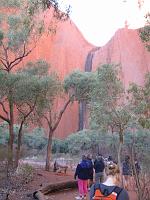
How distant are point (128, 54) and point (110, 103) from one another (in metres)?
31.8

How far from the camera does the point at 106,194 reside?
406cm

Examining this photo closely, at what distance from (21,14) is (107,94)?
642 centimetres

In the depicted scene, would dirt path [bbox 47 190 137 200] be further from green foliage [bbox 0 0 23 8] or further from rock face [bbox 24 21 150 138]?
rock face [bbox 24 21 150 138]

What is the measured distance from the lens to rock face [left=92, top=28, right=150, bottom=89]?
42.8 meters

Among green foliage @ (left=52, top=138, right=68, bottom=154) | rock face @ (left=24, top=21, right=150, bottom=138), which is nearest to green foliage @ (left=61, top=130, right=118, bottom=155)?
green foliage @ (left=52, top=138, right=68, bottom=154)

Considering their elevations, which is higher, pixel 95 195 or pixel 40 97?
pixel 40 97

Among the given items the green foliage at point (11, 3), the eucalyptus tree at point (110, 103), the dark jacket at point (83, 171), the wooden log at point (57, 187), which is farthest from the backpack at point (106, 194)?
the green foliage at point (11, 3)

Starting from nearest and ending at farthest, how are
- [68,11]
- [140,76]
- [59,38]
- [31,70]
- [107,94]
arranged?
[68,11] → [107,94] → [31,70] → [140,76] → [59,38]

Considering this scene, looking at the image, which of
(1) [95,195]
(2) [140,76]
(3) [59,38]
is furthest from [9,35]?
(3) [59,38]

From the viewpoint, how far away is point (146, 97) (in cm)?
1090

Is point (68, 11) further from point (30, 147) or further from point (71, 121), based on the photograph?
point (71, 121)

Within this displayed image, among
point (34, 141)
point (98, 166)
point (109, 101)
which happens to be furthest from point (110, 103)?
point (34, 141)

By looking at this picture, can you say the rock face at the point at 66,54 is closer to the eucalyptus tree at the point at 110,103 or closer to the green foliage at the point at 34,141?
the green foliage at the point at 34,141

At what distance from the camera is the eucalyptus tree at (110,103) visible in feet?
43.3
